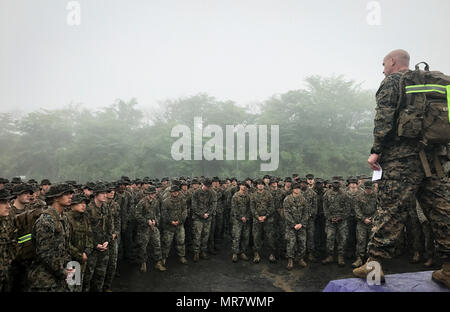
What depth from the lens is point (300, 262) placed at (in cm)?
725

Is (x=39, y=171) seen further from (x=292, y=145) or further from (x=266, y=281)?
(x=266, y=281)

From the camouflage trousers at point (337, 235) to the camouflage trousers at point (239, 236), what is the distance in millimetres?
2400

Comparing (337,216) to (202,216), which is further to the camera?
(202,216)

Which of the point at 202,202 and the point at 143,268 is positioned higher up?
the point at 202,202

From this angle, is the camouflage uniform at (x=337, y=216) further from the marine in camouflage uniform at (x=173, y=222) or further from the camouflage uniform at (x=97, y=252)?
the camouflage uniform at (x=97, y=252)

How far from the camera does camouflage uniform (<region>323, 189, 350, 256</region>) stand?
7.40m

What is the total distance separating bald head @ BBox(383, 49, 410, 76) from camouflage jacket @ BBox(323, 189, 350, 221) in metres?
5.14

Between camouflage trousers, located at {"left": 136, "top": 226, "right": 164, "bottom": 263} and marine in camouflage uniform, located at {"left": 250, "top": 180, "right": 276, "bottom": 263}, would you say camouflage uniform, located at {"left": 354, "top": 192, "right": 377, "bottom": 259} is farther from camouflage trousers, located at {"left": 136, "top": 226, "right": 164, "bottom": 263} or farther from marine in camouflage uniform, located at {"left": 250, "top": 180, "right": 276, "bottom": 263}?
camouflage trousers, located at {"left": 136, "top": 226, "right": 164, "bottom": 263}

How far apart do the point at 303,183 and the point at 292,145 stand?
1712cm

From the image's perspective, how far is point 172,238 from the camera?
769 centimetres

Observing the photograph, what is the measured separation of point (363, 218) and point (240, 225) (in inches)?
141

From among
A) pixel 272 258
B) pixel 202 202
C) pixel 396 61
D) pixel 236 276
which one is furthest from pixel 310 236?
pixel 396 61

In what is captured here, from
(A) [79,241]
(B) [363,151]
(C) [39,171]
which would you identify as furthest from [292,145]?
(C) [39,171]

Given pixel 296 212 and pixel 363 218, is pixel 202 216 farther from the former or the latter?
pixel 363 218
